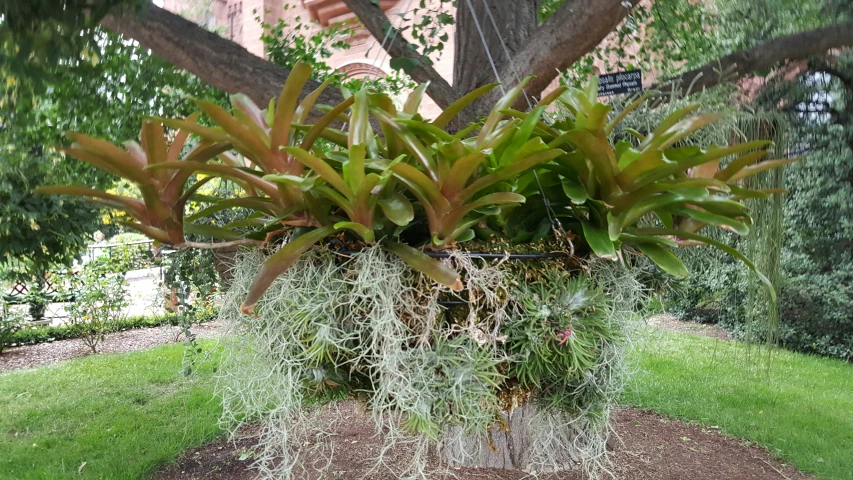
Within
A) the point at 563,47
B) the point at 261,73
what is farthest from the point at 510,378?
the point at 261,73

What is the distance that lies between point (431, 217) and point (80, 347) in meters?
6.15

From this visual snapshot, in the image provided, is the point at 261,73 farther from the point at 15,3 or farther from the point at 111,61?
the point at 111,61

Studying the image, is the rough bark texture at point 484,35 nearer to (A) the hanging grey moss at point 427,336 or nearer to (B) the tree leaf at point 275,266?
(A) the hanging grey moss at point 427,336

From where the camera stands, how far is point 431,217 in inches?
31.4

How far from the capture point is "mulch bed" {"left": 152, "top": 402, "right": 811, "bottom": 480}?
6.96 ft

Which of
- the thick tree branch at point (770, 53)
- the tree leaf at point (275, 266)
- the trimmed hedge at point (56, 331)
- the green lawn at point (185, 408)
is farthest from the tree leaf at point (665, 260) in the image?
the trimmed hedge at point (56, 331)

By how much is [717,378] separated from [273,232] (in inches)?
143

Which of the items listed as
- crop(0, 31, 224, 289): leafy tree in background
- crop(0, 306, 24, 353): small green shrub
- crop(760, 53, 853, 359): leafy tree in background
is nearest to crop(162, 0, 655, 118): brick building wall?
crop(760, 53, 853, 359): leafy tree in background

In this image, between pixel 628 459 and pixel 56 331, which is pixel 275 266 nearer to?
pixel 628 459

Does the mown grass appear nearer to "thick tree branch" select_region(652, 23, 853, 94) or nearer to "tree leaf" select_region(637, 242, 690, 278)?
"tree leaf" select_region(637, 242, 690, 278)

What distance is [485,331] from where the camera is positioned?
847 millimetres

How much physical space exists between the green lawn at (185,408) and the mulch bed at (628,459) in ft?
0.36

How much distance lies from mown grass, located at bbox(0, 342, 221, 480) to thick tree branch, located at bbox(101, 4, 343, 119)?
1535mm

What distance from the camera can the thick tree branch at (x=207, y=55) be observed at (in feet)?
5.49
